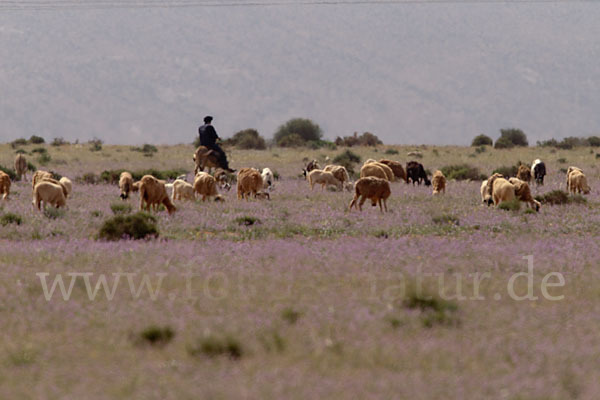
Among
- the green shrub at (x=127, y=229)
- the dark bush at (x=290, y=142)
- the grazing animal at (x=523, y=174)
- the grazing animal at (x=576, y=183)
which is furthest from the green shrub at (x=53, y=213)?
the dark bush at (x=290, y=142)

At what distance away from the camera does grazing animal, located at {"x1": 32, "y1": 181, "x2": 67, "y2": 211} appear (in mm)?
18922

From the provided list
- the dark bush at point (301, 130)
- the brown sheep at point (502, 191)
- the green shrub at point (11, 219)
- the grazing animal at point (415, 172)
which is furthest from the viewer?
the dark bush at point (301, 130)

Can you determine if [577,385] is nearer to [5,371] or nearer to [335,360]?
[335,360]

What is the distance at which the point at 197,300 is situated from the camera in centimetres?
902

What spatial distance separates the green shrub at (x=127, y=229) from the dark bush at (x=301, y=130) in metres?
83.1

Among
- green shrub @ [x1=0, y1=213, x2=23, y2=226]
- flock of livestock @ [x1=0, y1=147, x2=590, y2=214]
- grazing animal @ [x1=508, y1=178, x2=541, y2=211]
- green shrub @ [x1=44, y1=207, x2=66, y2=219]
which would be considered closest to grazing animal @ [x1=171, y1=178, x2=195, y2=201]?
flock of livestock @ [x1=0, y1=147, x2=590, y2=214]

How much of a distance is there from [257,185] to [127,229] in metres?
9.06

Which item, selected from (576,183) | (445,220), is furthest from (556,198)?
(445,220)

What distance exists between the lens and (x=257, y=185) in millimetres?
23797

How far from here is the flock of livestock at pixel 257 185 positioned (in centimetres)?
1903

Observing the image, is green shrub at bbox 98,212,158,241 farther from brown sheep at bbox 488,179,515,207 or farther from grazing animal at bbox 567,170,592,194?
grazing animal at bbox 567,170,592,194

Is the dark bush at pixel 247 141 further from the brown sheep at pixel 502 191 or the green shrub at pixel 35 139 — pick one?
the brown sheep at pixel 502 191

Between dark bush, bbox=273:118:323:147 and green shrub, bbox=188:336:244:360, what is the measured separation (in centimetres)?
9141

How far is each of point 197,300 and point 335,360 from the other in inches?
106
